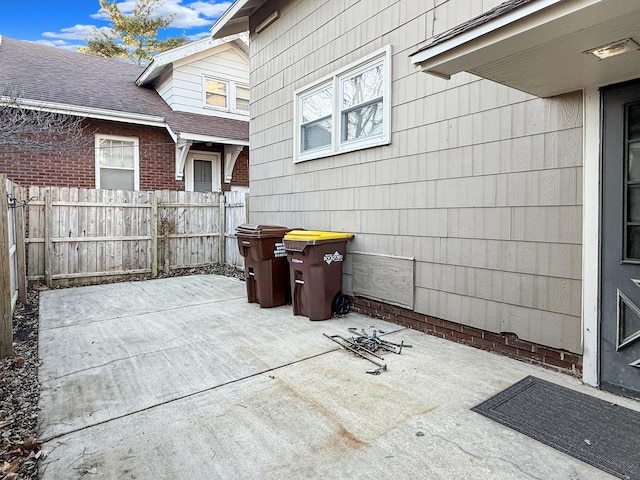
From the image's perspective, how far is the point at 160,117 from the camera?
9750mm

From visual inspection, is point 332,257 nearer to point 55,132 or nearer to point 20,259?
point 20,259

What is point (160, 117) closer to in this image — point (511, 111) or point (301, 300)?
point (301, 300)

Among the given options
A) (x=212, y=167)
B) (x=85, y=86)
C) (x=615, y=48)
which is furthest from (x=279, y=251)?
(x=85, y=86)

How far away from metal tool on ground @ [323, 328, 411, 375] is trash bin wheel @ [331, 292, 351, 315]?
2.85ft

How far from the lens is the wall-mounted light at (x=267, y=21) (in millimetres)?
6852

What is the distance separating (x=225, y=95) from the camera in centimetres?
A: 1172

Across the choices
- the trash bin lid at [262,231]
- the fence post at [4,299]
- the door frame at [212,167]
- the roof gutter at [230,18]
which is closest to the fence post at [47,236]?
the door frame at [212,167]

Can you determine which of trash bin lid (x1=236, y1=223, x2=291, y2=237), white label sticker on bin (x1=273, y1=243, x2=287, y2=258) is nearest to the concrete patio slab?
white label sticker on bin (x1=273, y1=243, x2=287, y2=258)

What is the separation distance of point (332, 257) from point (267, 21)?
477 cm

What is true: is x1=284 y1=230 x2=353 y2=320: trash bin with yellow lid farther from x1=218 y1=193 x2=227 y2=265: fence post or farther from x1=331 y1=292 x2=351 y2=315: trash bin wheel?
x1=218 y1=193 x2=227 y2=265: fence post

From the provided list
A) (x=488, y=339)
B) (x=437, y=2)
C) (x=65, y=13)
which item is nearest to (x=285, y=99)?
(x=437, y=2)

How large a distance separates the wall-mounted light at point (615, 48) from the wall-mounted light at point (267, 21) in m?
5.67

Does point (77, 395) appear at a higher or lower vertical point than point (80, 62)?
lower

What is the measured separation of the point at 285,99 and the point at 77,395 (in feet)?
17.6
